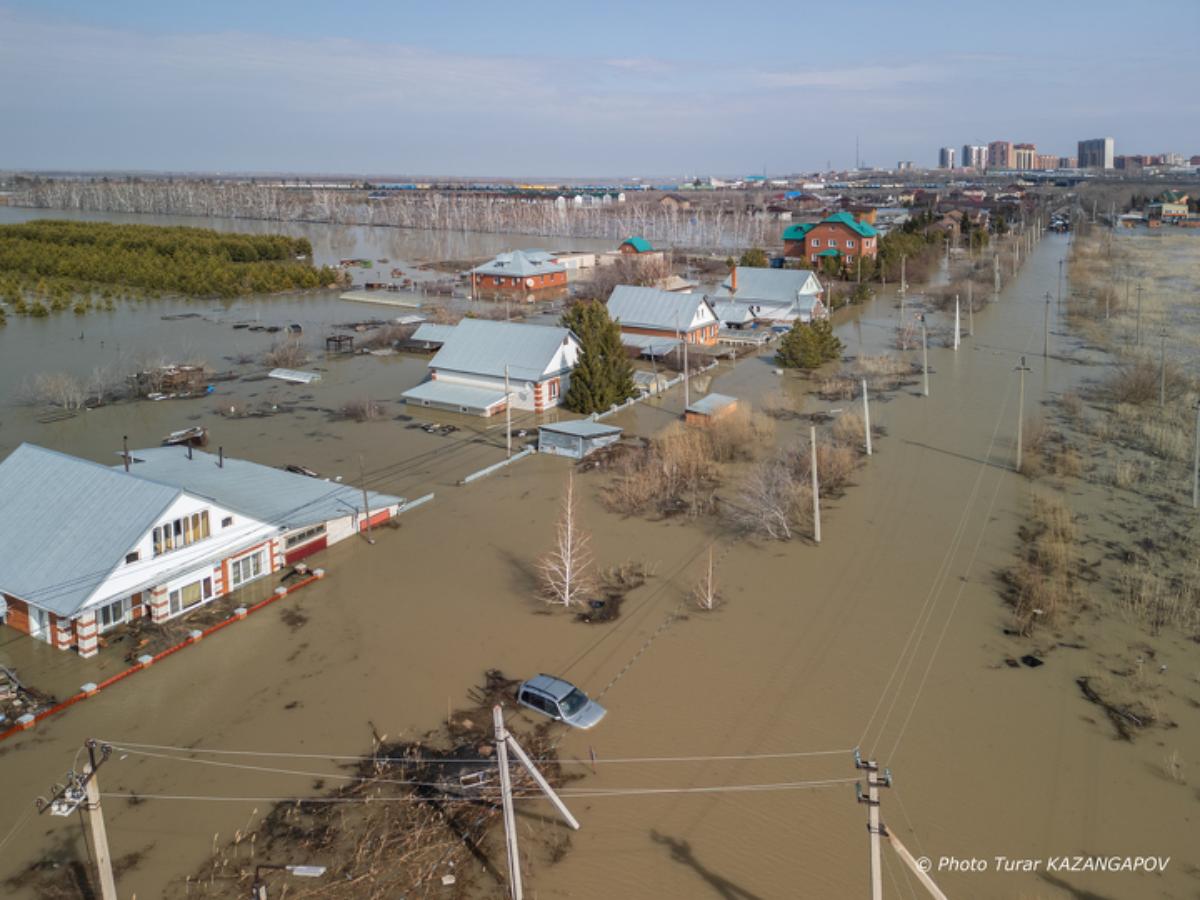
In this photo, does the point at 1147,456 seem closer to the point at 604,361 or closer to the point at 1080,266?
the point at 604,361

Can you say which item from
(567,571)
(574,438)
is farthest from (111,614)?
(574,438)

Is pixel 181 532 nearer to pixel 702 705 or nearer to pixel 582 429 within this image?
pixel 702 705

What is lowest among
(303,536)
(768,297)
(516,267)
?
(303,536)

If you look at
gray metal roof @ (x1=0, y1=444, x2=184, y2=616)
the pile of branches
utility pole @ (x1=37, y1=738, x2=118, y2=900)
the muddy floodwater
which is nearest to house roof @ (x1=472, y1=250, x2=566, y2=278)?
the muddy floodwater

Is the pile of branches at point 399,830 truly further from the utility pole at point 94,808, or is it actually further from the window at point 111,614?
the window at point 111,614

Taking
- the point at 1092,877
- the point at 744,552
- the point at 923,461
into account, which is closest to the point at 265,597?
the point at 744,552

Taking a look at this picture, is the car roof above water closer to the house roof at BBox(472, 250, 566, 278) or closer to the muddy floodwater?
the muddy floodwater
